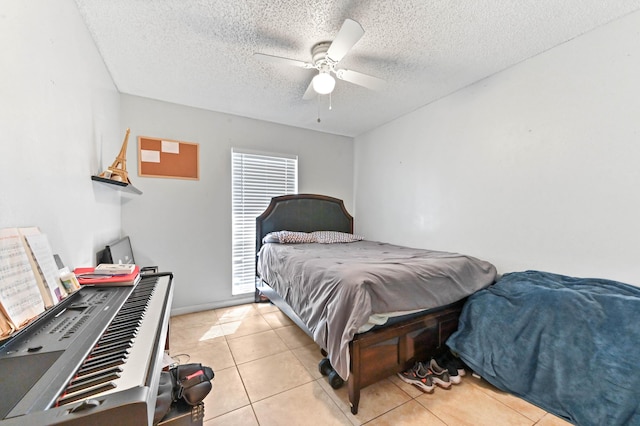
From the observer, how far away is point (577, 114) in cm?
177

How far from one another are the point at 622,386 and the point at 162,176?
151 inches

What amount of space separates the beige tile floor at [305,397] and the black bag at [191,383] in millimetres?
413

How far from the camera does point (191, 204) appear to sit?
9.62 ft

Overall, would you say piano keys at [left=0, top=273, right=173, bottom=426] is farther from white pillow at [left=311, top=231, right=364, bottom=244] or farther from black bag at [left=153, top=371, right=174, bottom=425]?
white pillow at [left=311, top=231, right=364, bottom=244]

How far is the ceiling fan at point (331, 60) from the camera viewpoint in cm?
148

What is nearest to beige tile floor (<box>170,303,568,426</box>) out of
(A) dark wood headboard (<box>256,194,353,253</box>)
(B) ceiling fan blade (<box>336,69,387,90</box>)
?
(A) dark wood headboard (<box>256,194,353,253</box>)

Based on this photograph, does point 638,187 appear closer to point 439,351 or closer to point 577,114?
point 577,114

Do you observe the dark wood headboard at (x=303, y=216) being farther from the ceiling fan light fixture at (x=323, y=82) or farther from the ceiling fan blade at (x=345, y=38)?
the ceiling fan blade at (x=345, y=38)

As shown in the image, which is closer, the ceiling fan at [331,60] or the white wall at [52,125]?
the white wall at [52,125]

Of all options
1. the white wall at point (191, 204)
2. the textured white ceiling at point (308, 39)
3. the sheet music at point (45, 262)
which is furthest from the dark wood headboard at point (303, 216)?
the sheet music at point (45, 262)

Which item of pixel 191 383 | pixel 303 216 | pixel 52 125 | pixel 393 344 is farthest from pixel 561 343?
pixel 52 125

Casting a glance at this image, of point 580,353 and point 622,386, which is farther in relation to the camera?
point 580,353

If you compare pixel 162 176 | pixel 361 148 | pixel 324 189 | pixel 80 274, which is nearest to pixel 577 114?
pixel 361 148

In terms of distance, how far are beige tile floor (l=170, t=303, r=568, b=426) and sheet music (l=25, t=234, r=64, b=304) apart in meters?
1.07
